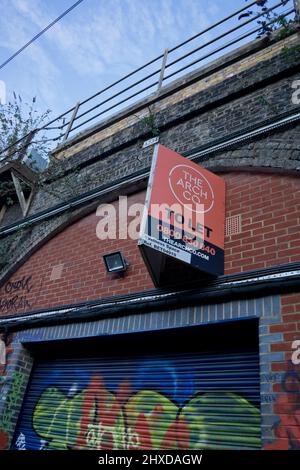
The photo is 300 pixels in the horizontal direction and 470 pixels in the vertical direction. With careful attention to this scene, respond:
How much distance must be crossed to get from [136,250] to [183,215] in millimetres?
1370

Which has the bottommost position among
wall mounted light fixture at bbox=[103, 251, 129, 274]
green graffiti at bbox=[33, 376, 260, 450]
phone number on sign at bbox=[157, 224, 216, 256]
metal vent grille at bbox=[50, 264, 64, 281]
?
green graffiti at bbox=[33, 376, 260, 450]

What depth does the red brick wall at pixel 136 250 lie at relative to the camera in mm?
3666

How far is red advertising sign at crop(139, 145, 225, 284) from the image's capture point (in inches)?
138

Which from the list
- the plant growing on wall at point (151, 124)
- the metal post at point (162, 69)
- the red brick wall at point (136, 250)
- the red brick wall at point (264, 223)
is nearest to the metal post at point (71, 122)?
the metal post at point (162, 69)

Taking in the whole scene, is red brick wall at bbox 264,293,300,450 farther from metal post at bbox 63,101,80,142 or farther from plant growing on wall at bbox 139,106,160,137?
metal post at bbox 63,101,80,142

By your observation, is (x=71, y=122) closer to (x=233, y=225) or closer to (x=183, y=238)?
(x=233, y=225)

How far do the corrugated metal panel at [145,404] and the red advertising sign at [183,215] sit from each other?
106cm

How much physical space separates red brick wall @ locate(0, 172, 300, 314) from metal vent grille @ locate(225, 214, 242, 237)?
51 mm

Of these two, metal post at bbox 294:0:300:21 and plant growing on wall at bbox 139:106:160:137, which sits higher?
metal post at bbox 294:0:300:21

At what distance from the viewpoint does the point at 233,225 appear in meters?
4.09

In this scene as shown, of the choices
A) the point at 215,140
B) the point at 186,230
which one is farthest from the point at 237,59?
the point at 186,230

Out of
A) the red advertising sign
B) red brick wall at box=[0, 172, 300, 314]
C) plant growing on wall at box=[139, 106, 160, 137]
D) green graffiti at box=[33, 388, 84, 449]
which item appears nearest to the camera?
the red advertising sign
